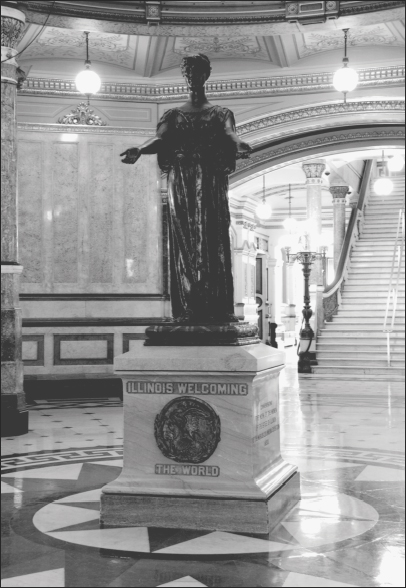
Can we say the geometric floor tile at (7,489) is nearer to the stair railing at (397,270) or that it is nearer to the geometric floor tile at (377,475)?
the geometric floor tile at (377,475)

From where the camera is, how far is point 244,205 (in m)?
22.2

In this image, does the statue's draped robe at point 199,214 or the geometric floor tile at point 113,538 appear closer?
the geometric floor tile at point 113,538

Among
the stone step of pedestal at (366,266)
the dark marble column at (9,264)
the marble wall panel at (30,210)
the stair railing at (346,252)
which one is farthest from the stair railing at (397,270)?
the stone step of pedestal at (366,266)

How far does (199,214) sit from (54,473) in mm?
2301

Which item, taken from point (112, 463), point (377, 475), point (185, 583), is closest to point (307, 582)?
point (185, 583)

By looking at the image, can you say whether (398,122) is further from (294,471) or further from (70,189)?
(294,471)

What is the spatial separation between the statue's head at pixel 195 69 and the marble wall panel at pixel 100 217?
707 centimetres

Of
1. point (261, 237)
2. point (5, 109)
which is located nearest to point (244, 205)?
point (261, 237)

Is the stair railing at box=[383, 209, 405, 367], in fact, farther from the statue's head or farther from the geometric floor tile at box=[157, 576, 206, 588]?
the statue's head

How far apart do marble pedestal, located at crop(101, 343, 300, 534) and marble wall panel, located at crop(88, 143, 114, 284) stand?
7292 mm

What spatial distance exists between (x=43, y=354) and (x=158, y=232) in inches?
90.3

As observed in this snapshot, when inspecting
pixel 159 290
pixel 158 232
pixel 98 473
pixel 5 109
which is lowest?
pixel 98 473

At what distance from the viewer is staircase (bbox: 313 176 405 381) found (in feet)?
49.6

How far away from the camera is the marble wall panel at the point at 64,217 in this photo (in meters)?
11.7
